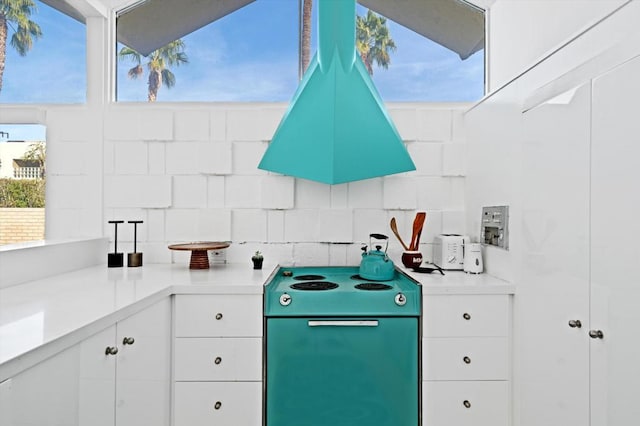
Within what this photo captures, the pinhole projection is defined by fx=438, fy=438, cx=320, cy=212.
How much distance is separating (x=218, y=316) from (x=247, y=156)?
105cm

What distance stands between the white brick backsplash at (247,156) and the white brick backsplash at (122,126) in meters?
0.60

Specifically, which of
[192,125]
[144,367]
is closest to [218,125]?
[192,125]

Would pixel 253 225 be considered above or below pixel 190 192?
below

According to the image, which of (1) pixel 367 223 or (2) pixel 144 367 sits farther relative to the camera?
(1) pixel 367 223

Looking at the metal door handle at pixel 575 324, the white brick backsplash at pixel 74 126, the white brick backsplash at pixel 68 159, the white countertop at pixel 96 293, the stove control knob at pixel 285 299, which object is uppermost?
the white brick backsplash at pixel 74 126

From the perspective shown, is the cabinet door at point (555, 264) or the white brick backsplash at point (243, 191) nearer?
the cabinet door at point (555, 264)

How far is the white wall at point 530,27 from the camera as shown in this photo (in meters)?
1.53

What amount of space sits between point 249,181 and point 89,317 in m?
1.45

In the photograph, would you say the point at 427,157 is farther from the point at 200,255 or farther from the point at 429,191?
the point at 200,255

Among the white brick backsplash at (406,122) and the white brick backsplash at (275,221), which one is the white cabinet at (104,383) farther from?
the white brick backsplash at (406,122)

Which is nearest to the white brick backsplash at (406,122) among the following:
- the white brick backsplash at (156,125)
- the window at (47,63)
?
the white brick backsplash at (156,125)

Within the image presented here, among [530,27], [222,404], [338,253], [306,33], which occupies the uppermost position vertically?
[306,33]

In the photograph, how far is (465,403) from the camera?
1.96 m

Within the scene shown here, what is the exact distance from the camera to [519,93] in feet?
6.14
